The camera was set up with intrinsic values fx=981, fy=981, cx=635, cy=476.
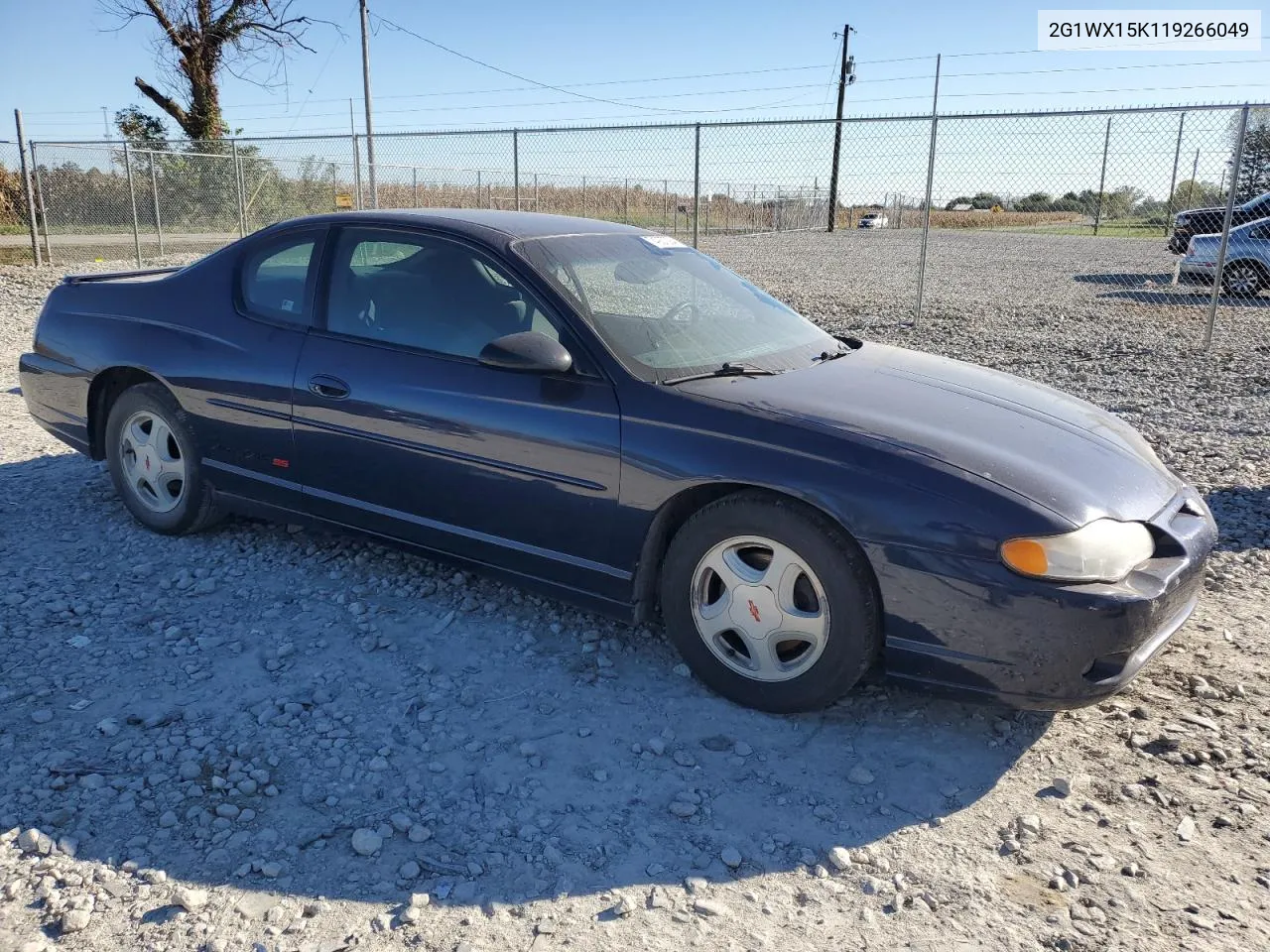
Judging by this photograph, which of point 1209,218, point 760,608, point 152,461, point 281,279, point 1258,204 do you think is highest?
point 1258,204

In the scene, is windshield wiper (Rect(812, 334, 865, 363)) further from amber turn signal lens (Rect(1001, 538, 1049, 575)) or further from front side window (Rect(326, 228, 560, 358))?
amber turn signal lens (Rect(1001, 538, 1049, 575))

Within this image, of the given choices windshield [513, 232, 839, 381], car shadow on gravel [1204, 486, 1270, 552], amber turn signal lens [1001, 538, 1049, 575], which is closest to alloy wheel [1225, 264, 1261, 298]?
car shadow on gravel [1204, 486, 1270, 552]

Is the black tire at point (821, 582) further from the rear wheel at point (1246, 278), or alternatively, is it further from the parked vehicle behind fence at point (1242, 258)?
the rear wheel at point (1246, 278)

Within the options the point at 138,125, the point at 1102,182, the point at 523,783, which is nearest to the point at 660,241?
the point at 523,783

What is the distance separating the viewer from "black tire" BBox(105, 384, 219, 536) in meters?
4.39

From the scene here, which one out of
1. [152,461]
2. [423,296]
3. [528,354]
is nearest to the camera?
[528,354]

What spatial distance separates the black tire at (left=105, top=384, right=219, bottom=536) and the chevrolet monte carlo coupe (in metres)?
0.02

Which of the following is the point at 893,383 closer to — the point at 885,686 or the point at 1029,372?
the point at 885,686

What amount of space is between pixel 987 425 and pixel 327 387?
2.47m

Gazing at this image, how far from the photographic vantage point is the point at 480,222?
13.0 feet

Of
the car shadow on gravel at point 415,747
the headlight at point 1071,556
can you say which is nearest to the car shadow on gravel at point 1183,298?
the headlight at point 1071,556

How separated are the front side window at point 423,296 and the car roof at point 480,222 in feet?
0.21

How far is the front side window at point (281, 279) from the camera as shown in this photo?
4109mm

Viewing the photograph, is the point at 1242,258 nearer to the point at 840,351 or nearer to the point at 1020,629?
the point at 840,351
